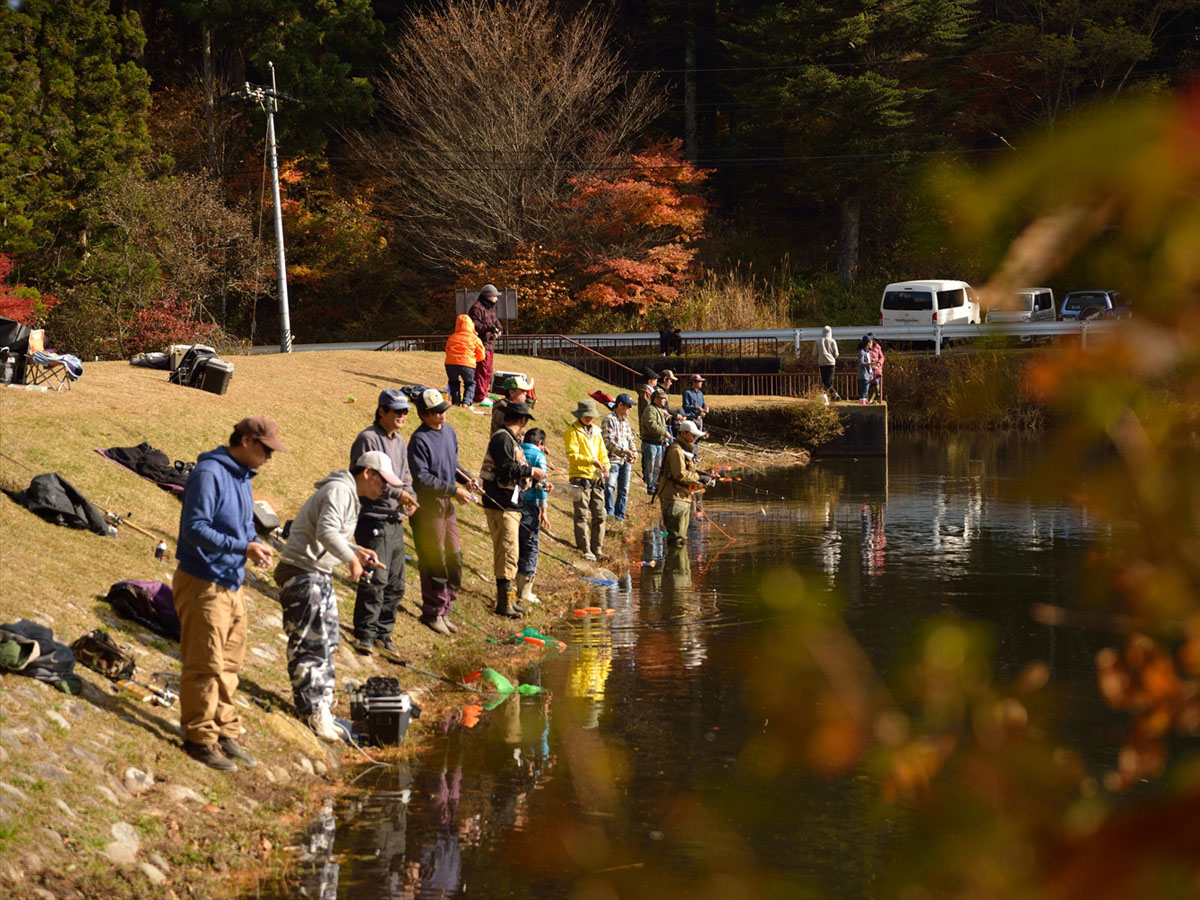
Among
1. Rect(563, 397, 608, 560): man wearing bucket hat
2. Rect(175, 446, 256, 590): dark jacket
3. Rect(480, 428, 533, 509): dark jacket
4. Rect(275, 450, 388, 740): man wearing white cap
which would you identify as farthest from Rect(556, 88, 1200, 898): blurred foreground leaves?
Rect(563, 397, 608, 560): man wearing bucket hat

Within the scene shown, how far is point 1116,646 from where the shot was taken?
1154 cm

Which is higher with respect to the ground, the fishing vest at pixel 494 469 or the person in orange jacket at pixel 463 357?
the person in orange jacket at pixel 463 357

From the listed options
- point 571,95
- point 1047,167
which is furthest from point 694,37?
point 1047,167

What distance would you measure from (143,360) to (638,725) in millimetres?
13408

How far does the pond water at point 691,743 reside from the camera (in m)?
2.82

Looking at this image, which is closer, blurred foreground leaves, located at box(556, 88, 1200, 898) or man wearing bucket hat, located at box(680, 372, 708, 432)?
blurred foreground leaves, located at box(556, 88, 1200, 898)

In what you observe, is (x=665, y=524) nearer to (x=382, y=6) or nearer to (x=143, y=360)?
(x=143, y=360)

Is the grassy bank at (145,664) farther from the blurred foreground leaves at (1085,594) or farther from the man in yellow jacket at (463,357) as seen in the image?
the blurred foreground leaves at (1085,594)

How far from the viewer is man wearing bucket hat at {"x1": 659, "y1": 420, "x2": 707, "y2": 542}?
17.2 m

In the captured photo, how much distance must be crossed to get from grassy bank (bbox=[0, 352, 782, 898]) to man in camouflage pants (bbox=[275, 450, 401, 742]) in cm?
22

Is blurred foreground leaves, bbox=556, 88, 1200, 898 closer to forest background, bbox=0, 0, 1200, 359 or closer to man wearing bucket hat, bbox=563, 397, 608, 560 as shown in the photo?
man wearing bucket hat, bbox=563, 397, 608, 560

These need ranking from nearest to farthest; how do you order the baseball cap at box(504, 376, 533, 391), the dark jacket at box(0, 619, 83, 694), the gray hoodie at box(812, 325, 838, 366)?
the dark jacket at box(0, 619, 83, 694) → the baseball cap at box(504, 376, 533, 391) → the gray hoodie at box(812, 325, 838, 366)

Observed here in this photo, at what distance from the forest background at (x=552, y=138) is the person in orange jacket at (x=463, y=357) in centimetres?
1906

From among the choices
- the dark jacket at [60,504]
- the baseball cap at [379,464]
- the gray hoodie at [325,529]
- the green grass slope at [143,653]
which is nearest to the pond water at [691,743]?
the green grass slope at [143,653]
